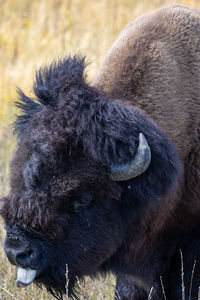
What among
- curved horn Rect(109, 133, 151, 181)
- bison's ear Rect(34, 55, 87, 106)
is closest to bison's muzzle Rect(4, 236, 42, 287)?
curved horn Rect(109, 133, 151, 181)

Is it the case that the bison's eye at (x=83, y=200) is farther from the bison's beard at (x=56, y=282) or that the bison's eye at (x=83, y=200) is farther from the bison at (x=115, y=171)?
the bison's beard at (x=56, y=282)

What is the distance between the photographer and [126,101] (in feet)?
11.9

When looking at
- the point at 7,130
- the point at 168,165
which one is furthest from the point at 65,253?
the point at 7,130

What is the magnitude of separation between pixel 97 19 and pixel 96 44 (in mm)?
1697

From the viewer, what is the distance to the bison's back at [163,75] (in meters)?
3.78

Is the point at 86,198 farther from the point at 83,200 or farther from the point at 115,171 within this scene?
the point at 115,171

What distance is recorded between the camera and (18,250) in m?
3.15

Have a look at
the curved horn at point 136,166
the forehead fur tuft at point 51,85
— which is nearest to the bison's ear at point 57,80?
the forehead fur tuft at point 51,85

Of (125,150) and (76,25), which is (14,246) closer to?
(125,150)

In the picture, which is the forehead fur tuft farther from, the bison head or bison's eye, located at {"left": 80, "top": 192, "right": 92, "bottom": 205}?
bison's eye, located at {"left": 80, "top": 192, "right": 92, "bottom": 205}

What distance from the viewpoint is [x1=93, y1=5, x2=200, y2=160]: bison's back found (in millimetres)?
3783

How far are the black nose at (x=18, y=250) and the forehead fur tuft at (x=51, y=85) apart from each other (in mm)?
A: 682

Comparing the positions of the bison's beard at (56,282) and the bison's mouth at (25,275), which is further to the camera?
the bison's beard at (56,282)

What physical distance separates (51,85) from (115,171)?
0.66 meters
